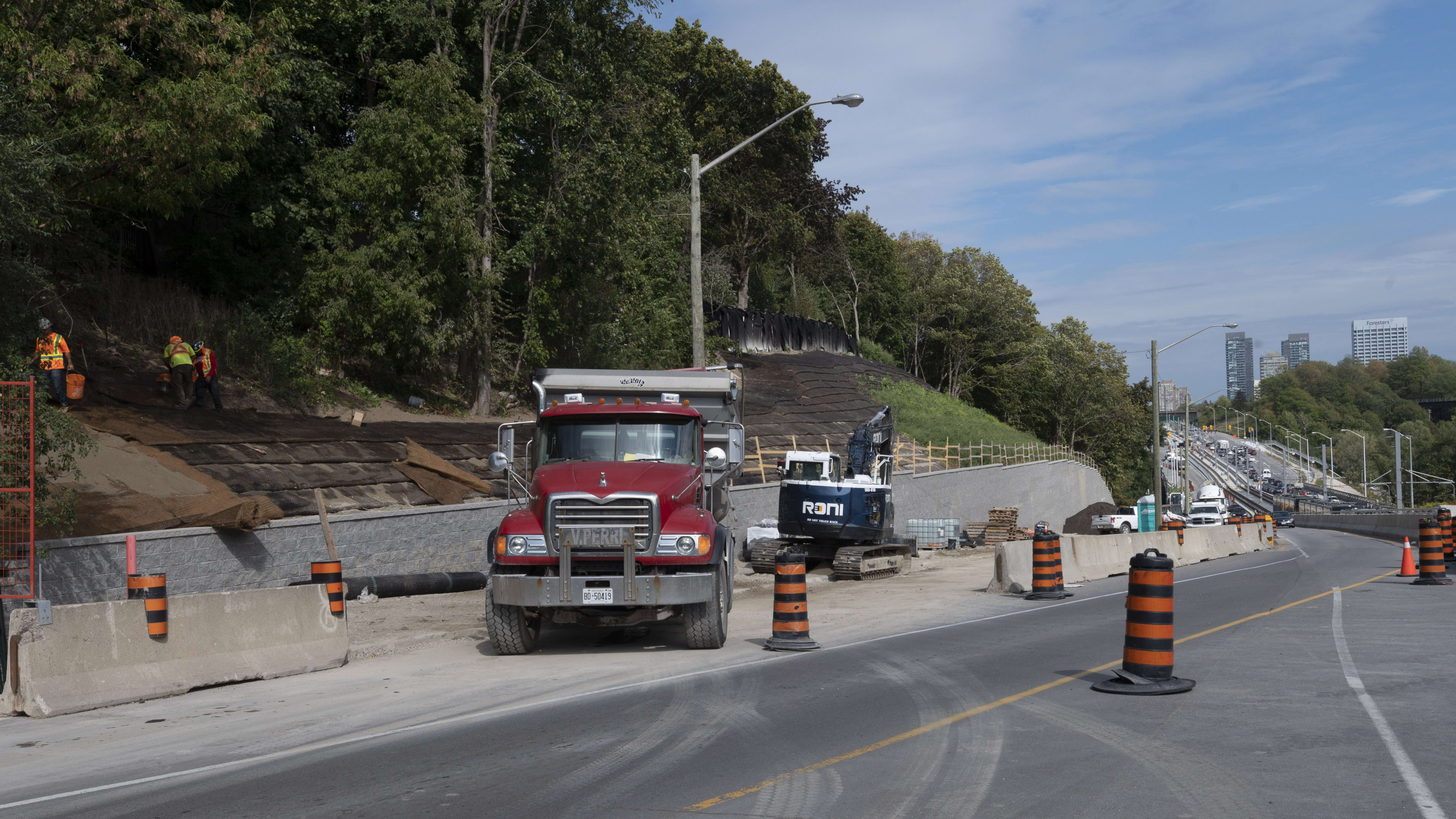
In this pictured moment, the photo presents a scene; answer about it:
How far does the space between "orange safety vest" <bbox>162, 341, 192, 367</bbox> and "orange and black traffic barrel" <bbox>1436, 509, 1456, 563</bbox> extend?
2785cm

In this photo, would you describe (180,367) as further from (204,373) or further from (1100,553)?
(1100,553)

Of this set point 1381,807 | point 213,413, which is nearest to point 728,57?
point 213,413

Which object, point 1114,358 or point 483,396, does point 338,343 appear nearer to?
point 483,396

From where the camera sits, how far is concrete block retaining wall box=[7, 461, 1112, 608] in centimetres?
1505

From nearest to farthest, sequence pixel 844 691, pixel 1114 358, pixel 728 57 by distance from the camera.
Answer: pixel 844 691, pixel 728 57, pixel 1114 358

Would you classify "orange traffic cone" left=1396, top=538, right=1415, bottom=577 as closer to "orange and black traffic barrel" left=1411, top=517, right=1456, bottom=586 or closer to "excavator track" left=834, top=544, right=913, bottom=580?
"orange and black traffic barrel" left=1411, top=517, right=1456, bottom=586

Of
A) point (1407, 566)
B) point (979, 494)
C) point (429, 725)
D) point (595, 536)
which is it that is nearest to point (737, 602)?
point (595, 536)

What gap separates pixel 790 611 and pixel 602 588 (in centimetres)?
236

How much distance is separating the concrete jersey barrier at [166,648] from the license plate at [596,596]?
10.0 ft

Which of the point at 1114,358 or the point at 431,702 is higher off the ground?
the point at 1114,358

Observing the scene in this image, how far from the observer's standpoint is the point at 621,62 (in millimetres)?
36469

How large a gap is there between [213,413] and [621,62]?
19317mm

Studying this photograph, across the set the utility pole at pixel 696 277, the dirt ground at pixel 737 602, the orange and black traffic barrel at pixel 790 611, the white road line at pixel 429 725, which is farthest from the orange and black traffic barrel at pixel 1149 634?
the utility pole at pixel 696 277

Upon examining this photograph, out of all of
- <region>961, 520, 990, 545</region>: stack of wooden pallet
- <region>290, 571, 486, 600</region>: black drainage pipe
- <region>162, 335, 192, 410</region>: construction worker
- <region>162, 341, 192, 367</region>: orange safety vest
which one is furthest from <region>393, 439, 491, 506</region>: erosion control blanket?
<region>961, 520, 990, 545</region>: stack of wooden pallet
